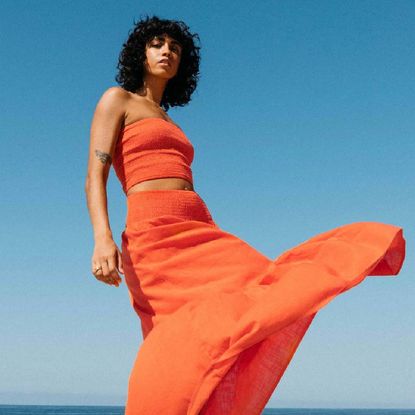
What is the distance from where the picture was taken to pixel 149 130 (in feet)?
11.0

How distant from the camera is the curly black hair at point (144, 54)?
393cm

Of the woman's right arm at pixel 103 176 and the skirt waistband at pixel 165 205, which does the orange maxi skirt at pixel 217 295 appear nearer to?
the skirt waistband at pixel 165 205

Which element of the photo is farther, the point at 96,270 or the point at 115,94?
the point at 115,94

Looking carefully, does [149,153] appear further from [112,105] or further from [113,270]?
[113,270]

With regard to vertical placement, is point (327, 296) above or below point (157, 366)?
above

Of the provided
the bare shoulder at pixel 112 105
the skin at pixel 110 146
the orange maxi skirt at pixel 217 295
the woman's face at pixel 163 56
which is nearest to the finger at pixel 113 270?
the skin at pixel 110 146

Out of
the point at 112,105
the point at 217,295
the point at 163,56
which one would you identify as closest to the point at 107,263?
the point at 217,295

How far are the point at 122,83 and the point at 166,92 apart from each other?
0.33 metres

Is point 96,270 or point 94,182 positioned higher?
point 94,182

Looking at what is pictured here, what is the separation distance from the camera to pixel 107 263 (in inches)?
116

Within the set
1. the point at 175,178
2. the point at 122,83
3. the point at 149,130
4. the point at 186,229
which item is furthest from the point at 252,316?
the point at 122,83

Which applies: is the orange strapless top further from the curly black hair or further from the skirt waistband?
the curly black hair

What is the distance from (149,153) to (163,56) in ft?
2.51

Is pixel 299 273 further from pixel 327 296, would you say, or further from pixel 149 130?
pixel 149 130
